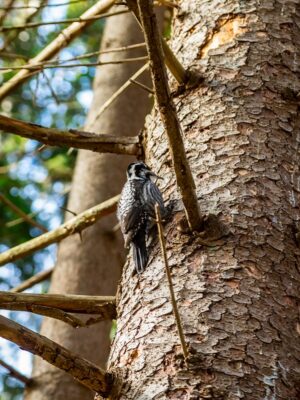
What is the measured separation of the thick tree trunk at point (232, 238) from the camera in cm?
179

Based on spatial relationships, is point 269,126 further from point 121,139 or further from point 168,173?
point 121,139

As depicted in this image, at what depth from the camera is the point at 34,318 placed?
20.7 feet

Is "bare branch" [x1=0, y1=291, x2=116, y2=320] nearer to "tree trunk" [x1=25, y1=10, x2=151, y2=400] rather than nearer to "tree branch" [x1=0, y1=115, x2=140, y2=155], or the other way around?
"tree branch" [x1=0, y1=115, x2=140, y2=155]

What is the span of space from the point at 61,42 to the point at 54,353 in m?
2.07

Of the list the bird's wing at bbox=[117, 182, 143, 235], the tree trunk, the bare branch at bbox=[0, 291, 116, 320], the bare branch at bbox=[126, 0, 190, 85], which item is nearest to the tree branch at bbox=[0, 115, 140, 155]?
the bird's wing at bbox=[117, 182, 143, 235]

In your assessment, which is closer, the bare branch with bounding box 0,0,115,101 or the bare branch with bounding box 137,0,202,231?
the bare branch with bounding box 137,0,202,231

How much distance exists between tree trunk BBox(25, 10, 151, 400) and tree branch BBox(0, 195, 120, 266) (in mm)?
709

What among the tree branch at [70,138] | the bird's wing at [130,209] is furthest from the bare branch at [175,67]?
the bird's wing at [130,209]

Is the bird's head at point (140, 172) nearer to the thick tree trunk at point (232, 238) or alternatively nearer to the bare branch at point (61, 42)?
the thick tree trunk at point (232, 238)

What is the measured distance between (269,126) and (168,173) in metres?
0.34

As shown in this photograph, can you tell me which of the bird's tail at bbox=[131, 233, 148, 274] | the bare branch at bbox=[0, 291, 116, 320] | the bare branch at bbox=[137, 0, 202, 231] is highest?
the bare branch at bbox=[137, 0, 202, 231]

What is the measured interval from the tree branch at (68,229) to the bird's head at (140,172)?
0.50 ft

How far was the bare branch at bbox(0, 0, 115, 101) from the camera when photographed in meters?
3.22

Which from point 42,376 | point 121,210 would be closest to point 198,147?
point 121,210
